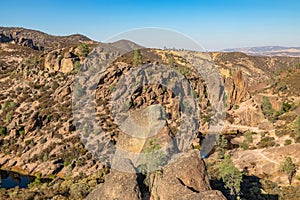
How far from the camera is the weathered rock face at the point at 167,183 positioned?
69.2ft

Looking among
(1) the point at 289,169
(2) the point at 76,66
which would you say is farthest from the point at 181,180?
(2) the point at 76,66

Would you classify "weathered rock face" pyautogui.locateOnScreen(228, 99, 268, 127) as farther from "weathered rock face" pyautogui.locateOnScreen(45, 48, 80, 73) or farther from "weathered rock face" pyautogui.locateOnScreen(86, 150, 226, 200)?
"weathered rock face" pyautogui.locateOnScreen(86, 150, 226, 200)

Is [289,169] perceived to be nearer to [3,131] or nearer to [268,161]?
[268,161]

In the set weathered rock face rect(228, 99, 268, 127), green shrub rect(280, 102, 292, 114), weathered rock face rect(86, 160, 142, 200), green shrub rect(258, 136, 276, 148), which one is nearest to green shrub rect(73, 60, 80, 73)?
weathered rock face rect(228, 99, 268, 127)

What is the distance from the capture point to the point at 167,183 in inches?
844

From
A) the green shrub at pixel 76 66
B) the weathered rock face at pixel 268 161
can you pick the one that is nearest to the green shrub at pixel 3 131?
the green shrub at pixel 76 66

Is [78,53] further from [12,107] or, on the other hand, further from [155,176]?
[155,176]

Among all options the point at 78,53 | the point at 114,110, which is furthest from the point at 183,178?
the point at 78,53

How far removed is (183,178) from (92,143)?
43198mm

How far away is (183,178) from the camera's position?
71.9 ft

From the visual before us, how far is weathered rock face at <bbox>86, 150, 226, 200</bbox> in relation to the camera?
830 inches

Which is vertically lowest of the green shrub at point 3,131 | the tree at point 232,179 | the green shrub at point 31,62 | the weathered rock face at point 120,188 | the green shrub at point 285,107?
the green shrub at point 3,131

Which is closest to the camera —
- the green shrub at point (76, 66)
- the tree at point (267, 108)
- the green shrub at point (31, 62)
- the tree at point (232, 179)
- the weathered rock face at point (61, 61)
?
the tree at point (232, 179)

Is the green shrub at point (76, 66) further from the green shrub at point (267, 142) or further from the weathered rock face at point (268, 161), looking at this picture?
the green shrub at point (267, 142)
